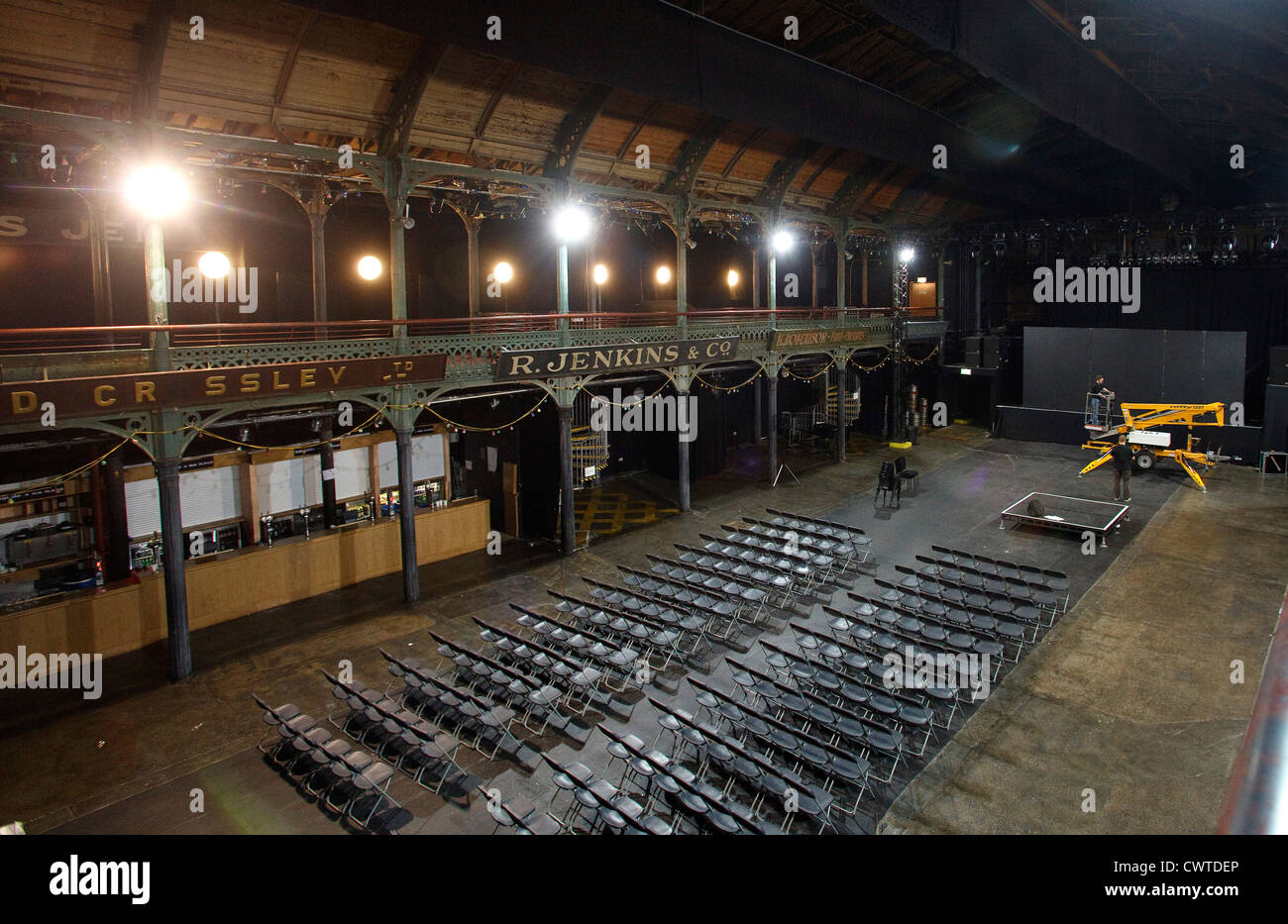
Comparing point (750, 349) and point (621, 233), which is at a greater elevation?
point (621, 233)

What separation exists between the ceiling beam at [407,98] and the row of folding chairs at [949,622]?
11.4 meters

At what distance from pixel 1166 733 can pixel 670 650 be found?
6758mm

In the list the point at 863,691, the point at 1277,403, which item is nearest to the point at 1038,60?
the point at 863,691

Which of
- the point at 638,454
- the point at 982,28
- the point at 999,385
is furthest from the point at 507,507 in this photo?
the point at 999,385

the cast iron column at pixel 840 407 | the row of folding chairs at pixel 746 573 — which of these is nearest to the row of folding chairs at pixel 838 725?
the row of folding chairs at pixel 746 573

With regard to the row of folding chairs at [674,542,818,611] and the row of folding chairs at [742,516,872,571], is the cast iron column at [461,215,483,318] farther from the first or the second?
the row of folding chairs at [742,516,872,571]

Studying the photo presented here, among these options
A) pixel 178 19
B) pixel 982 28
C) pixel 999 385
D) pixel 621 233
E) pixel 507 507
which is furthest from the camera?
pixel 999 385

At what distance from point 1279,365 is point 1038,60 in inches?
642

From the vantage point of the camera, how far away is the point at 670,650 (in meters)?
12.9

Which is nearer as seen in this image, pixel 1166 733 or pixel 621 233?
pixel 1166 733

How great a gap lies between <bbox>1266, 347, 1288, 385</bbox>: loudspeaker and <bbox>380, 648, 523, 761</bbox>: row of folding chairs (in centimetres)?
2506

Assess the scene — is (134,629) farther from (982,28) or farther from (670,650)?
(982,28)

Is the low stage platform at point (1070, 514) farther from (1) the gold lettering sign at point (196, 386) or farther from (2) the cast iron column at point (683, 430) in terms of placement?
(1) the gold lettering sign at point (196, 386)

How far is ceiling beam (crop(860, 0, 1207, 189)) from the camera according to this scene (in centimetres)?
1180
